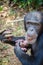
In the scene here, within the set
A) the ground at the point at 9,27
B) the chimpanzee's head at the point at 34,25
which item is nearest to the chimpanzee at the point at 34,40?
the chimpanzee's head at the point at 34,25

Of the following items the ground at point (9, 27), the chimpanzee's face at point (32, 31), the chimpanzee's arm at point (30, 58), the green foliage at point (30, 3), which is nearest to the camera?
the chimpanzee's face at point (32, 31)

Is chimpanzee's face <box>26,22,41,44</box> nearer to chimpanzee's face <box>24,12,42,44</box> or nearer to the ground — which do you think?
chimpanzee's face <box>24,12,42,44</box>

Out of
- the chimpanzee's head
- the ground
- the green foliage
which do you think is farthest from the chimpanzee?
the green foliage

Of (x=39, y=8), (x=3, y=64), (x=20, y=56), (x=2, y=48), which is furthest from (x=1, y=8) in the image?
(x=20, y=56)

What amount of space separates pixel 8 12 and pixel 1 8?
0.26 m

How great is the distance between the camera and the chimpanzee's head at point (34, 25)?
3713mm

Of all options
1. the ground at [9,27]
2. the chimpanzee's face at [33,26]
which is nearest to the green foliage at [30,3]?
the ground at [9,27]

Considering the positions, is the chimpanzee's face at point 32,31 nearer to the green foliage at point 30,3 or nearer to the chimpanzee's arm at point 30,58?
the chimpanzee's arm at point 30,58

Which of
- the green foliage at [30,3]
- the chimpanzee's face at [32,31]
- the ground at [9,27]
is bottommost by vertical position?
the ground at [9,27]

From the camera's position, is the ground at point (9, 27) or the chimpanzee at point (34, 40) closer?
the chimpanzee at point (34, 40)

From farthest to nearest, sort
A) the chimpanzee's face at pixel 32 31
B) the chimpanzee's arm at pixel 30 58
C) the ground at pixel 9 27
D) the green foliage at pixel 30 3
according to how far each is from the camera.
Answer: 1. the green foliage at pixel 30 3
2. the ground at pixel 9 27
3. the chimpanzee's arm at pixel 30 58
4. the chimpanzee's face at pixel 32 31

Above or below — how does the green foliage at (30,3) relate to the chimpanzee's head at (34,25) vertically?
below

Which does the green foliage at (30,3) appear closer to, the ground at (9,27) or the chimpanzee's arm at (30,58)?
the ground at (9,27)

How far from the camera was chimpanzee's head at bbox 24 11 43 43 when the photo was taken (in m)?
3.71
